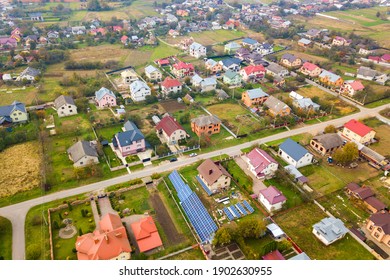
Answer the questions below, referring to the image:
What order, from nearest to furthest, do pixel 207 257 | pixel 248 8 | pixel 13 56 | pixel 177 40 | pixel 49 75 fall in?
1. pixel 207 257
2. pixel 49 75
3. pixel 13 56
4. pixel 177 40
5. pixel 248 8

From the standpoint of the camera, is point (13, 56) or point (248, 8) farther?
point (248, 8)

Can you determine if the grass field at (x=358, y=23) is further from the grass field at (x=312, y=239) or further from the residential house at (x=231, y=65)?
the grass field at (x=312, y=239)

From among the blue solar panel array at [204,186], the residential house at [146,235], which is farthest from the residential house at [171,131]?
the residential house at [146,235]

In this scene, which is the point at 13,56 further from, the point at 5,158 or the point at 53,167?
the point at 53,167

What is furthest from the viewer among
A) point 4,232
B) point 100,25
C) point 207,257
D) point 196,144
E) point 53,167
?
point 100,25

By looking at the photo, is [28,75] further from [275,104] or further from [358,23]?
[358,23]

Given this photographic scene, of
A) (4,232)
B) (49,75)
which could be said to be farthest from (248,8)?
(4,232)
